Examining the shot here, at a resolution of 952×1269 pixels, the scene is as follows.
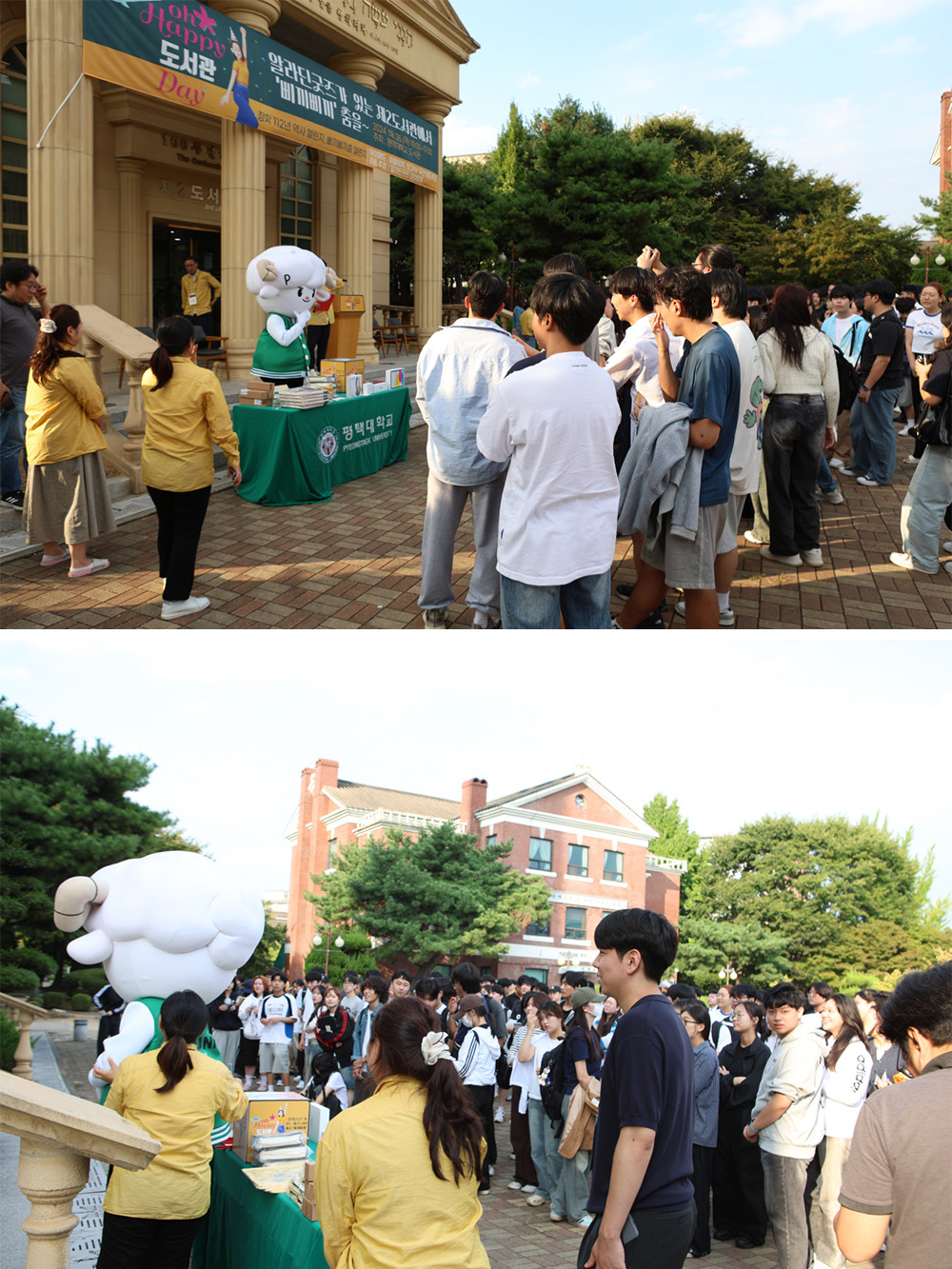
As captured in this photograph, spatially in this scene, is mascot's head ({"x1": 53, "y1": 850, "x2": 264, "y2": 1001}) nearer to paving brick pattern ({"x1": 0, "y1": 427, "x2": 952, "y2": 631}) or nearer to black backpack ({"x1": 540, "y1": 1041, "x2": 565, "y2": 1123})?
paving brick pattern ({"x1": 0, "y1": 427, "x2": 952, "y2": 631})

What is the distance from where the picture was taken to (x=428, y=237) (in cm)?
1906

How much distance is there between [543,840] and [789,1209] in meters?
27.7

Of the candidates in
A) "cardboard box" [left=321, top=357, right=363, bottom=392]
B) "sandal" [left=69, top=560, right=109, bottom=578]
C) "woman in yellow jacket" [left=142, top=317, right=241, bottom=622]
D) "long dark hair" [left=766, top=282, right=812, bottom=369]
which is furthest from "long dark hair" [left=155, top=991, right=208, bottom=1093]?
"cardboard box" [left=321, top=357, right=363, bottom=392]

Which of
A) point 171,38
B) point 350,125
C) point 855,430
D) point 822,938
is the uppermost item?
point 350,125

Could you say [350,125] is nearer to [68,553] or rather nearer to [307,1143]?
[68,553]

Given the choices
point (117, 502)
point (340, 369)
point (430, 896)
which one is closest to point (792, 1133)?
point (117, 502)

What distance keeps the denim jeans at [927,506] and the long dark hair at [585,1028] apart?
3.52 meters

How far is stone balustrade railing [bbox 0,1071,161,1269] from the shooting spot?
1688 millimetres

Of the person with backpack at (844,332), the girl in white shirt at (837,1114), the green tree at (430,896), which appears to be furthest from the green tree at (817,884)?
the girl in white shirt at (837,1114)

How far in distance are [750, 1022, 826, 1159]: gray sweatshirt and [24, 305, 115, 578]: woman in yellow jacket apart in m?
4.64

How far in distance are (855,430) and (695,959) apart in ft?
71.8

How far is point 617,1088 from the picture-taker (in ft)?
7.13

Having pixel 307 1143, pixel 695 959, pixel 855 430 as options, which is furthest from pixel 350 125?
pixel 695 959

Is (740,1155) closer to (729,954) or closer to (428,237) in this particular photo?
(428,237)
